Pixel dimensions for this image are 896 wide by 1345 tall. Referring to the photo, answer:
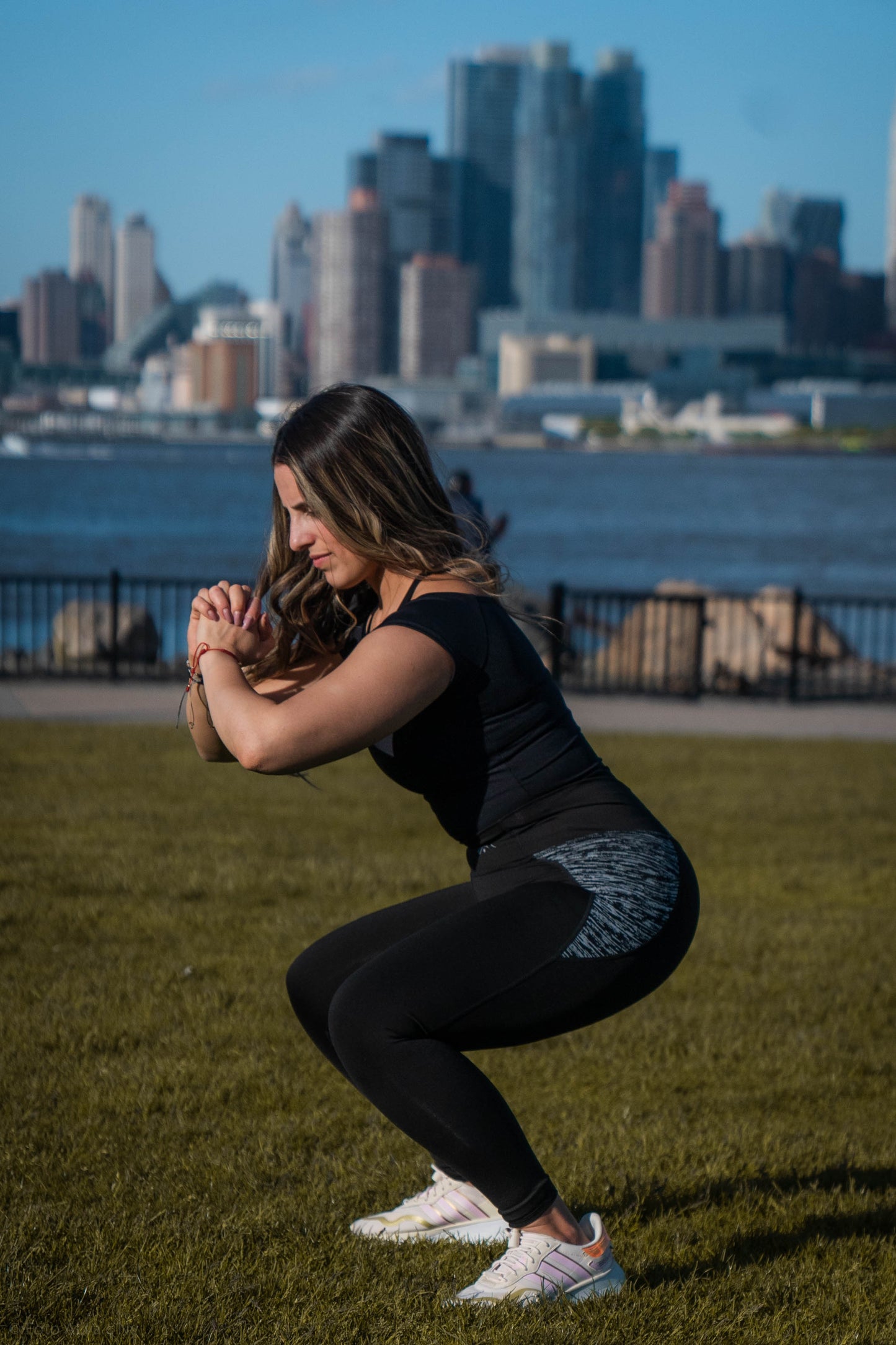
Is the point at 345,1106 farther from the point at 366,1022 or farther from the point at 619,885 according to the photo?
the point at 619,885

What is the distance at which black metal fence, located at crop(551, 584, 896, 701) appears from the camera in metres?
15.5

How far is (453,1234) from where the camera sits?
3387 mm

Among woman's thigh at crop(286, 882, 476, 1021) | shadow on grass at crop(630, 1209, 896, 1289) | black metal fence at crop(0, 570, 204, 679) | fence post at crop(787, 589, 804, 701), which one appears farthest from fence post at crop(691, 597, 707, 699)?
woman's thigh at crop(286, 882, 476, 1021)

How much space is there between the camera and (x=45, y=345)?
133ft

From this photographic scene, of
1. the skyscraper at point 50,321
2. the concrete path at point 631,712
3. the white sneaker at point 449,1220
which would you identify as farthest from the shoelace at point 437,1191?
the skyscraper at point 50,321

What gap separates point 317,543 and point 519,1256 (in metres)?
1.45

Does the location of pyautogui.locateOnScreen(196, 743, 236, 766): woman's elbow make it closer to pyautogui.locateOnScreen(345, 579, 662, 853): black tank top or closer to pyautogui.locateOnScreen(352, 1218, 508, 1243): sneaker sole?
pyautogui.locateOnScreen(345, 579, 662, 853): black tank top

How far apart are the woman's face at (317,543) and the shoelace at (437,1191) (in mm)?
1448

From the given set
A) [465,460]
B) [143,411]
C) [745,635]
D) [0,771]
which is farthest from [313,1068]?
[465,460]

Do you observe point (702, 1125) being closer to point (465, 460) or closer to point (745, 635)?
point (745, 635)

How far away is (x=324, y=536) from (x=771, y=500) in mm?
98447

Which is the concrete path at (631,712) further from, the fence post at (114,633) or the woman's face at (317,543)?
the woman's face at (317,543)

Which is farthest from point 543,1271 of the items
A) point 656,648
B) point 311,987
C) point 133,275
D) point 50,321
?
point 50,321

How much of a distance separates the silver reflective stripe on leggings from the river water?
89cm
